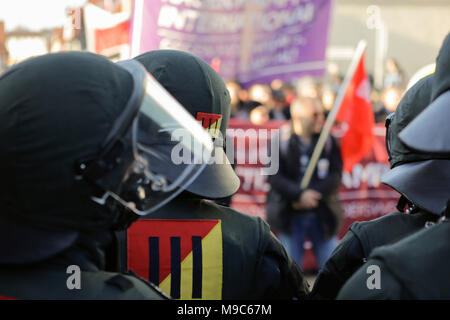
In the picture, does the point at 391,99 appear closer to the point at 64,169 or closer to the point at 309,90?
the point at 309,90

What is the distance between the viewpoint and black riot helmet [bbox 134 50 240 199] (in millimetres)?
2545

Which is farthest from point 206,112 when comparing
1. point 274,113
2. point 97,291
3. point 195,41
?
point 274,113

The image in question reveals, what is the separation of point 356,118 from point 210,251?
5.03 meters

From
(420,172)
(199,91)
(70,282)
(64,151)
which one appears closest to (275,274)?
(420,172)

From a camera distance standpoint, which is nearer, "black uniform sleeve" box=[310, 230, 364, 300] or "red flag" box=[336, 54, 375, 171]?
"black uniform sleeve" box=[310, 230, 364, 300]

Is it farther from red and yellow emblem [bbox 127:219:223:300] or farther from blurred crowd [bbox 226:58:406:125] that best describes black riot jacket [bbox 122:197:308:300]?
blurred crowd [bbox 226:58:406:125]

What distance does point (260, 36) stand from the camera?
778 centimetres

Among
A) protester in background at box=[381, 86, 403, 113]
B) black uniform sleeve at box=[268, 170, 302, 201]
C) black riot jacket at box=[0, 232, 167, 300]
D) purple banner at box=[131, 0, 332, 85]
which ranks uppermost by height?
black riot jacket at box=[0, 232, 167, 300]

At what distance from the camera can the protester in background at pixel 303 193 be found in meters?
6.60

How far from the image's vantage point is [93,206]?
5.54ft

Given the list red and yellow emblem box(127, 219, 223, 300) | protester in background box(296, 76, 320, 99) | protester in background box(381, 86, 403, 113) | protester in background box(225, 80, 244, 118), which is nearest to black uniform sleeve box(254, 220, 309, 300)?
red and yellow emblem box(127, 219, 223, 300)

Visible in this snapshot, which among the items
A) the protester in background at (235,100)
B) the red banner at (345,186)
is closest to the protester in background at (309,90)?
the protester in background at (235,100)
